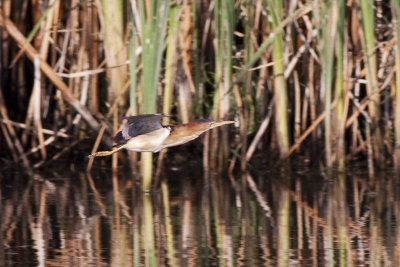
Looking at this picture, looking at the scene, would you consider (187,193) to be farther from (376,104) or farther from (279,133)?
(376,104)

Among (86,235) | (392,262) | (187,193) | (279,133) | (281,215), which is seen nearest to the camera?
(392,262)

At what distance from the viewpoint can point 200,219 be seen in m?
5.51

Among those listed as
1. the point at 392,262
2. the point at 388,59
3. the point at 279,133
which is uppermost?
the point at 388,59

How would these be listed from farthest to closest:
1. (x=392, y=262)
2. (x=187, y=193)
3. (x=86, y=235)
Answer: (x=187, y=193), (x=86, y=235), (x=392, y=262)

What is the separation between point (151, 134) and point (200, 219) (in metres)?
0.91

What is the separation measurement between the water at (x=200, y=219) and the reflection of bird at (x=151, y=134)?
532 millimetres

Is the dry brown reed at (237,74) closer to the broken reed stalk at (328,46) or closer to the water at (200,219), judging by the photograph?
the broken reed stalk at (328,46)

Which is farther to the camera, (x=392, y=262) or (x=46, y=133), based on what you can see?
(x=46, y=133)

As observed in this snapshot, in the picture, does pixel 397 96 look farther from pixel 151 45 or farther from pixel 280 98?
pixel 151 45

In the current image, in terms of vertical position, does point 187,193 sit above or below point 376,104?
below

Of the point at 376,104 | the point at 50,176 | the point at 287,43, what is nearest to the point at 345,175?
the point at 376,104

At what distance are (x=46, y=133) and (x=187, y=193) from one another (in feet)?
4.87

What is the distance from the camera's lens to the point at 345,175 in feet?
22.4

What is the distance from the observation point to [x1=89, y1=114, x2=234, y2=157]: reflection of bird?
4719mm
